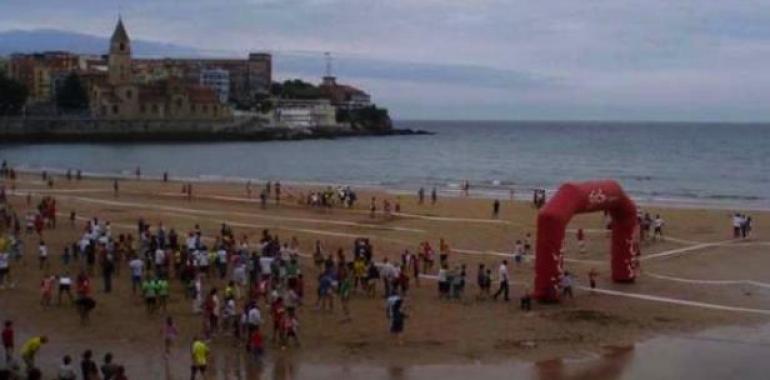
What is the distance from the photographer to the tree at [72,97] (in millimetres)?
143875

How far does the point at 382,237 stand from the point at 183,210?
38.2 feet

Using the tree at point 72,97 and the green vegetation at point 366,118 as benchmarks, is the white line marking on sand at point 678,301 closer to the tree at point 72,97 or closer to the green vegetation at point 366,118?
the tree at point 72,97

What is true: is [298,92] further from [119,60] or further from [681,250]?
[681,250]

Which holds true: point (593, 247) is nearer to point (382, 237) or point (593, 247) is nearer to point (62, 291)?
point (382, 237)

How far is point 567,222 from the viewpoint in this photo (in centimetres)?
2502

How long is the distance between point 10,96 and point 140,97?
16544mm

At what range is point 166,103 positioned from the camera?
463 feet

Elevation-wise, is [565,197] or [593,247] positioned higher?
[565,197]

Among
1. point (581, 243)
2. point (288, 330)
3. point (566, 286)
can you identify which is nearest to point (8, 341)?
point (288, 330)

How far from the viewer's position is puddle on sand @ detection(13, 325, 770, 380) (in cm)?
1738

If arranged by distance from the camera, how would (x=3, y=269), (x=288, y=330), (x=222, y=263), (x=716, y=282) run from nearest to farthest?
1. (x=288, y=330)
2. (x=3, y=269)
3. (x=222, y=263)
4. (x=716, y=282)

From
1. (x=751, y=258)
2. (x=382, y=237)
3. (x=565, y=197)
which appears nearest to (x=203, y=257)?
(x=565, y=197)

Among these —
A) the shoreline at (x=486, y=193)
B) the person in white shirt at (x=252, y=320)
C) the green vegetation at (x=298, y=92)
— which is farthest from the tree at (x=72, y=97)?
the person in white shirt at (x=252, y=320)

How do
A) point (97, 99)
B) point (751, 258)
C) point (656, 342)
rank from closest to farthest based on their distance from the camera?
point (656, 342) < point (751, 258) < point (97, 99)
